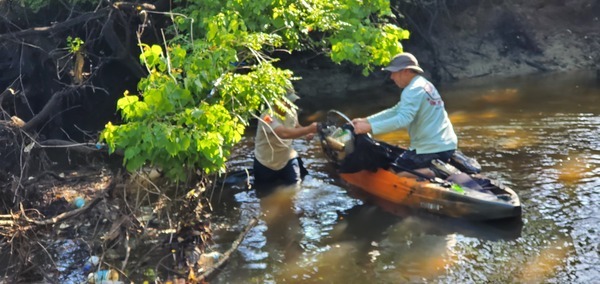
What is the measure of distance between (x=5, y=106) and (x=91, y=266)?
4.79 m

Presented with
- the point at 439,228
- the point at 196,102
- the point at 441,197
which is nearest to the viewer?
the point at 196,102

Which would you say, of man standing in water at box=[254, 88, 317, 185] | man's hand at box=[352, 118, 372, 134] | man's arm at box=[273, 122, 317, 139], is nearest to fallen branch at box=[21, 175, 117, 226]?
man's arm at box=[273, 122, 317, 139]

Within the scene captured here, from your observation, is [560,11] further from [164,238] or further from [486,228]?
[164,238]

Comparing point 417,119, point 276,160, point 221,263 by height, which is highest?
point 417,119

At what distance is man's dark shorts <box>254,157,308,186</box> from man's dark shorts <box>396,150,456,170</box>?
1.47 meters

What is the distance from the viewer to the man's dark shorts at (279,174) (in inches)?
364

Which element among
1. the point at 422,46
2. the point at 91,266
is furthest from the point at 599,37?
the point at 91,266

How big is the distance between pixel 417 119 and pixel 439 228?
1.29 metres

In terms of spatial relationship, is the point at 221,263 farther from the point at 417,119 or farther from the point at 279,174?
the point at 417,119

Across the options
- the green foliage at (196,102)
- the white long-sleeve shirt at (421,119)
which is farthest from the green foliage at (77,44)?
the white long-sleeve shirt at (421,119)

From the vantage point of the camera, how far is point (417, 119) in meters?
8.23

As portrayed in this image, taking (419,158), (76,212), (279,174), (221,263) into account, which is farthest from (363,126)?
(76,212)

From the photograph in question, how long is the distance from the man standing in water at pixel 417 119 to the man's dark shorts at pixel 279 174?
4.37 ft

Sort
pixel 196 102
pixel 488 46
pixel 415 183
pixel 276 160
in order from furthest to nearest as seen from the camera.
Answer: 1. pixel 488 46
2. pixel 276 160
3. pixel 415 183
4. pixel 196 102
